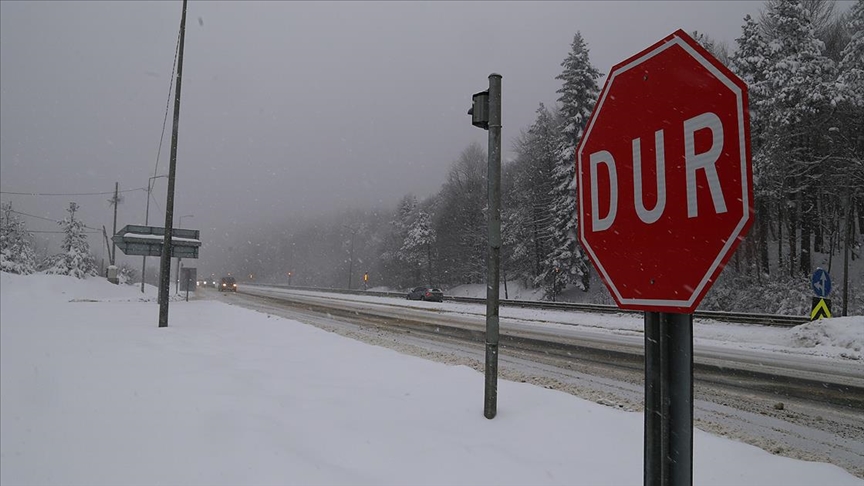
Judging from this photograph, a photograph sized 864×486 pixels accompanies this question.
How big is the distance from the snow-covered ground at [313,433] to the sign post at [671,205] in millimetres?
2506

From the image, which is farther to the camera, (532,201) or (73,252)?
(73,252)

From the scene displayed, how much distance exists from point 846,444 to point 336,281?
319 ft

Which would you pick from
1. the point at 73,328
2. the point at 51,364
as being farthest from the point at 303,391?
the point at 73,328

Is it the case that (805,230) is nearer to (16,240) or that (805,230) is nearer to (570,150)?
(570,150)

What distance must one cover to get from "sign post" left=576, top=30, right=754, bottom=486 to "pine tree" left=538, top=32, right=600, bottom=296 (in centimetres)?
3115

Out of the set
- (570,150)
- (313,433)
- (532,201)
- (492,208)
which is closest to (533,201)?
(532,201)

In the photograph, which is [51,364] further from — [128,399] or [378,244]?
[378,244]

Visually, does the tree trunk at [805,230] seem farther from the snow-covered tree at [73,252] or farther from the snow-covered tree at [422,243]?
the snow-covered tree at [73,252]

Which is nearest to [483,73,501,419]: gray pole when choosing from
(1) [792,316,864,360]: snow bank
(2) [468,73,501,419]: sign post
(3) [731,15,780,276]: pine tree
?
(2) [468,73,501,419]: sign post

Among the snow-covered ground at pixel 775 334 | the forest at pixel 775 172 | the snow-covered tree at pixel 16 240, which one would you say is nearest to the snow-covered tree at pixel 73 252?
the snow-covered tree at pixel 16 240

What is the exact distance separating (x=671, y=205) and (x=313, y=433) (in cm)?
390

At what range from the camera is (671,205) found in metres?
1.48

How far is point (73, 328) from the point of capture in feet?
38.4

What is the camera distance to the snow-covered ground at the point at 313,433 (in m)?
3.67
